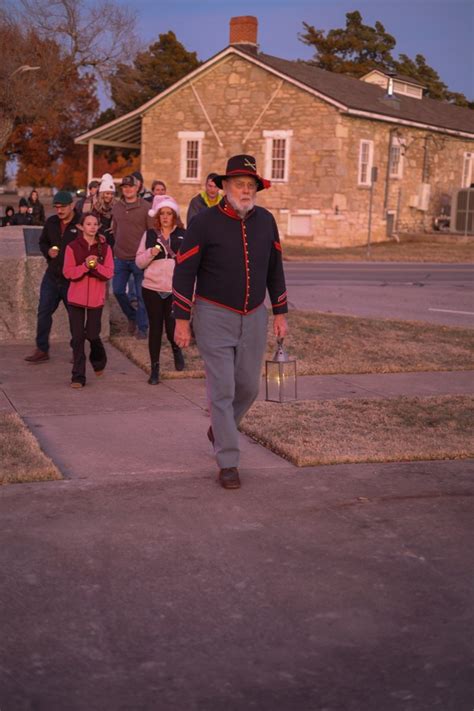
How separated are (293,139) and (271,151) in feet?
3.29

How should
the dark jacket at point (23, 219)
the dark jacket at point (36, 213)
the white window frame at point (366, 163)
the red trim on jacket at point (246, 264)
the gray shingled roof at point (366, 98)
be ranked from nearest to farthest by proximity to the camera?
1. the red trim on jacket at point (246, 264)
2. the dark jacket at point (23, 219)
3. the dark jacket at point (36, 213)
4. the gray shingled roof at point (366, 98)
5. the white window frame at point (366, 163)

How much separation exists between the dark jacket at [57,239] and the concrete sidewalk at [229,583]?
3192 millimetres

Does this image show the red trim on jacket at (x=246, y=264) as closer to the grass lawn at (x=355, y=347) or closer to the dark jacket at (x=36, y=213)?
the grass lawn at (x=355, y=347)

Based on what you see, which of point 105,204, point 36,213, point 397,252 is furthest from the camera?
point 397,252

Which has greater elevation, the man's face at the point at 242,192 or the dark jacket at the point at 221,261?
the man's face at the point at 242,192

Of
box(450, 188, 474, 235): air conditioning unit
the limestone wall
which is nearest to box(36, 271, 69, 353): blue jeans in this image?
the limestone wall

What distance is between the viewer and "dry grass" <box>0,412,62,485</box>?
6.24m

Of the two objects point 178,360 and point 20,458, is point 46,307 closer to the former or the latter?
point 178,360

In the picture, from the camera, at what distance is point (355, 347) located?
1172cm

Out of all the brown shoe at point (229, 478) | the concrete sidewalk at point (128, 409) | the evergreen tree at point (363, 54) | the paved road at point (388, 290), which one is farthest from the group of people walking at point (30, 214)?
the evergreen tree at point (363, 54)

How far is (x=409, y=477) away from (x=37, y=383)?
423cm

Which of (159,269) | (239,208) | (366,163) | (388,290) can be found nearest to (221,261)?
(239,208)

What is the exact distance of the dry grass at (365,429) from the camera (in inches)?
274

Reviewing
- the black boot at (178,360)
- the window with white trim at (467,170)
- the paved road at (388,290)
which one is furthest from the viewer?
the window with white trim at (467,170)
